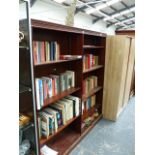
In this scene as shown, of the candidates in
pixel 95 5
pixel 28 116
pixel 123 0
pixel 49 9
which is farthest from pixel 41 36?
pixel 123 0

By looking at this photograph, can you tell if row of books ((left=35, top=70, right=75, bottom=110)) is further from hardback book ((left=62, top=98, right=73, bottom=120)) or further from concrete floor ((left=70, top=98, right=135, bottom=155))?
concrete floor ((left=70, top=98, right=135, bottom=155))

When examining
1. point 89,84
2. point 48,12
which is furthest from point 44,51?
point 48,12

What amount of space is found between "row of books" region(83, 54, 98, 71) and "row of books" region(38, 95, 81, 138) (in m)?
0.61

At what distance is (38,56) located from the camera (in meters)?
1.62

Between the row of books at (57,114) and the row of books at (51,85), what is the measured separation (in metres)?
0.20

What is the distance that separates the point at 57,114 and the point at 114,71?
1.43 meters

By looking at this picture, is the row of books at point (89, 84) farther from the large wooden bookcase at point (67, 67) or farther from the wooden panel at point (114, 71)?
the wooden panel at point (114, 71)

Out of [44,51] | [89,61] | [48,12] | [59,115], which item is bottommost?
[59,115]

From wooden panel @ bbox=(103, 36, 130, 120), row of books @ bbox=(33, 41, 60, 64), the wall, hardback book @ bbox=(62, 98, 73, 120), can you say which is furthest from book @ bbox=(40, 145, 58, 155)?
the wall

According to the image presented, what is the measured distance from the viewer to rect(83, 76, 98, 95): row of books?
2.60 m

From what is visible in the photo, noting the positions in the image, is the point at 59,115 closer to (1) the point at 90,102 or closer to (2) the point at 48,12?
(1) the point at 90,102

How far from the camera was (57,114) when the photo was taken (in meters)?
1.90
